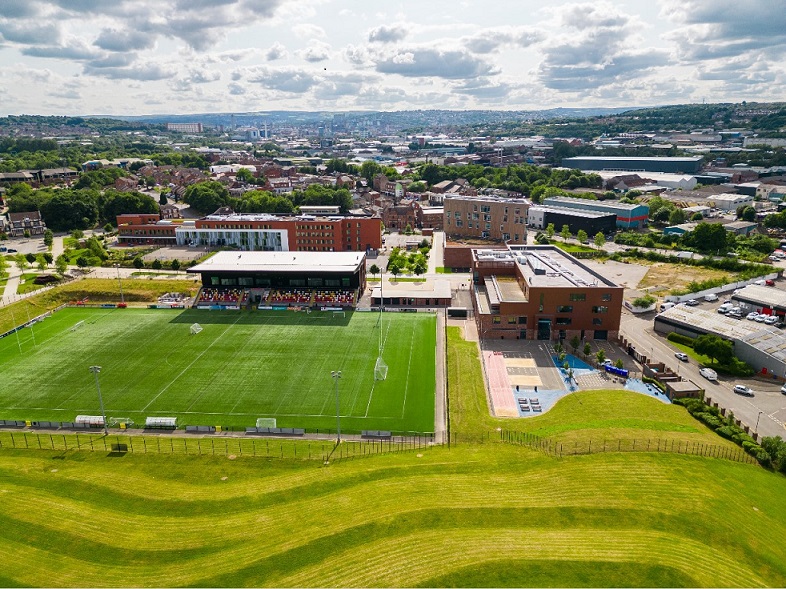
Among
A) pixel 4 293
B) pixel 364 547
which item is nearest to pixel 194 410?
pixel 364 547

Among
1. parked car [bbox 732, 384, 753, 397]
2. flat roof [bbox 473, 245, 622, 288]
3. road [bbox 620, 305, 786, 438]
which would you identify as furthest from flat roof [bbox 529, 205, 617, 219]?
parked car [bbox 732, 384, 753, 397]

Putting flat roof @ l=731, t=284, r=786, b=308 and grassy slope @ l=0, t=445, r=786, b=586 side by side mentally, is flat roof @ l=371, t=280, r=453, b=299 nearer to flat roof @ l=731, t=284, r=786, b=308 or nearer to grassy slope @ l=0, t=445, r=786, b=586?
grassy slope @ l=0, t=445, r=786, b=586

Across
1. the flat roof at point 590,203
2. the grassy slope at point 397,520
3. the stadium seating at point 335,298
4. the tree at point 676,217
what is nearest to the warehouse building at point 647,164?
the flat roof at point 590,203

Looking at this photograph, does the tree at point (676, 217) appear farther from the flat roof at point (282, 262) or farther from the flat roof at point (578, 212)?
the flat roof at point (282, 262)

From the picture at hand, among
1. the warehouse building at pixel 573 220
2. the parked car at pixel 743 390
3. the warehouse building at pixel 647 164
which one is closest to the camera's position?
the parked car at pixel 743 390

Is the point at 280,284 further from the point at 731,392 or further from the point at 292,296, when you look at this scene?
the point at 731,392

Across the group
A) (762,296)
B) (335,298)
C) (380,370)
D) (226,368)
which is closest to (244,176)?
(335,298)
